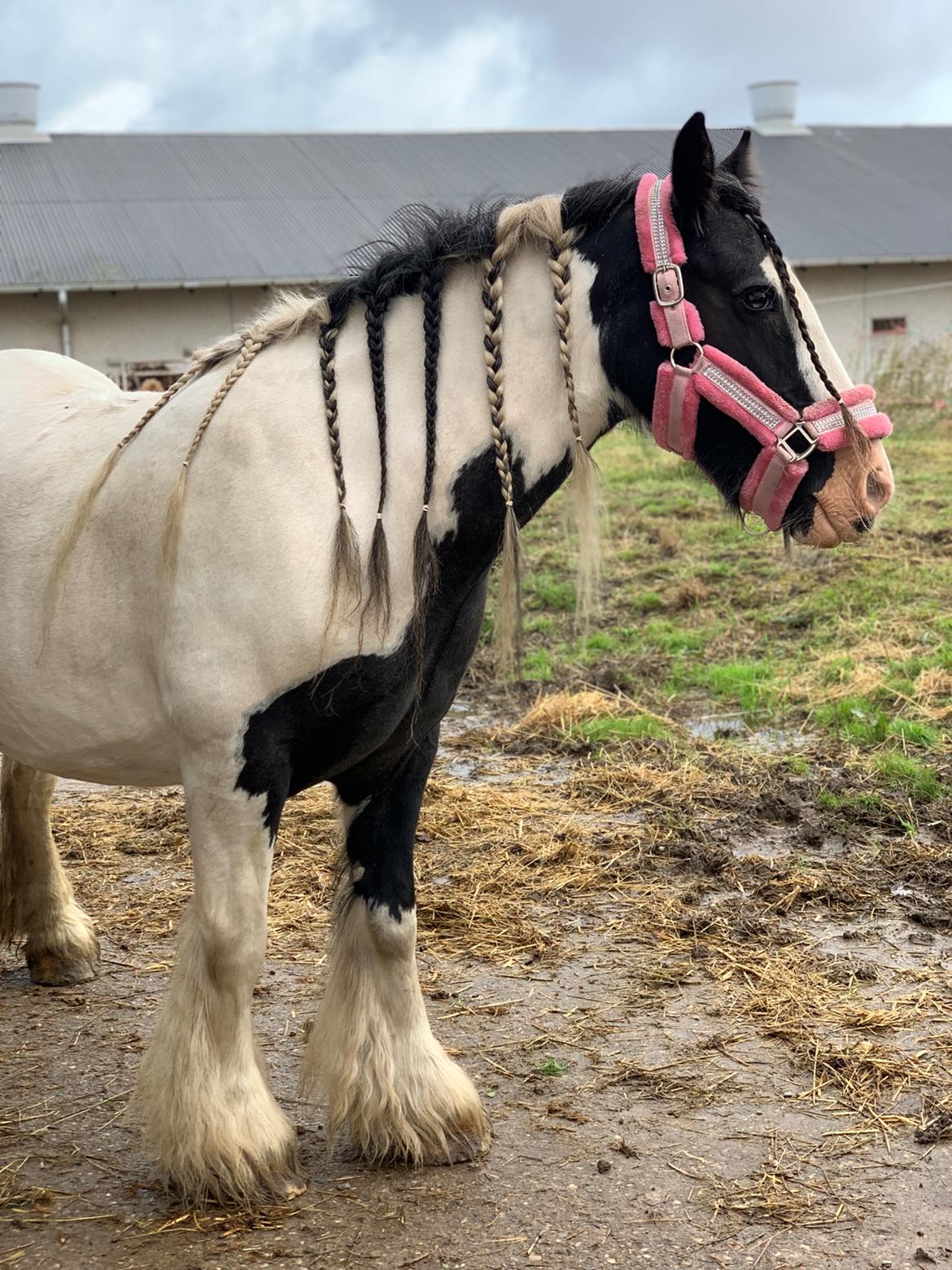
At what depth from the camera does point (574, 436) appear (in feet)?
8.39

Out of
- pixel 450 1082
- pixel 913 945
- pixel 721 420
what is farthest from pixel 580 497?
pixel 913 945

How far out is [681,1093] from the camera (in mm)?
3168

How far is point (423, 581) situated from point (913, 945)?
7.25 ft

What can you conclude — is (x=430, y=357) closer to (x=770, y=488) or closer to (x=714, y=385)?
(x=714, y=385)

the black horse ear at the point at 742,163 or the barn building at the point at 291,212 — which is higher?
the barn building at the point at 291,212

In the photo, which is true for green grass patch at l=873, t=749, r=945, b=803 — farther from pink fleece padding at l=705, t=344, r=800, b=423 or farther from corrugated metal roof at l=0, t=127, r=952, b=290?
corrugated metal roof at l=0, t=127, r=952, b=290

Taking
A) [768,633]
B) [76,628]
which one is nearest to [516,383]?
[76,628]

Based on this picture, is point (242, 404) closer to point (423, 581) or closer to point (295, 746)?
point (423, 581)

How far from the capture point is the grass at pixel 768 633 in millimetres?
5707

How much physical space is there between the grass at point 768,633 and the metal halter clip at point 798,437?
2.24 metres

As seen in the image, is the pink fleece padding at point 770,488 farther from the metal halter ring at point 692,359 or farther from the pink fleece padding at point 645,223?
the pink fleece padding at point 645,223

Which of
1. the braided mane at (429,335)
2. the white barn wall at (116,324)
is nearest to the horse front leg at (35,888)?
the braided mane at (429,335)

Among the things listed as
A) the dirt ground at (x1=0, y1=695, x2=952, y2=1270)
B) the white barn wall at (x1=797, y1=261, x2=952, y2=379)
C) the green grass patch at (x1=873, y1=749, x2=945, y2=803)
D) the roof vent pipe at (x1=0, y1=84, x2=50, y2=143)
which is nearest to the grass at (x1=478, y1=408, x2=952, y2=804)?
the green grass patch at (x1=873, y1=749, x2=945, y2=803)

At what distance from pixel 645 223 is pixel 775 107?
83.0 feet
